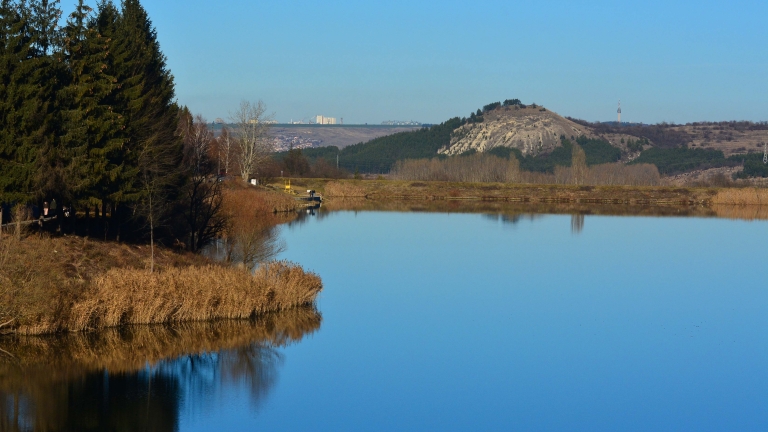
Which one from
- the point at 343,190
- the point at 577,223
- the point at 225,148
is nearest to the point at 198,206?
the point at 577,223

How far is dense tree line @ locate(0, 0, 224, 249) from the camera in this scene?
25.0 m

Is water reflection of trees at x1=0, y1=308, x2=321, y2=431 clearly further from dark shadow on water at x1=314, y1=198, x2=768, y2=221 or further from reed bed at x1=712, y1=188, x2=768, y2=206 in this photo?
reed bed at x1=712, y1=188, x2=768, y2=206

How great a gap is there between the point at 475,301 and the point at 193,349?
10.1 metres

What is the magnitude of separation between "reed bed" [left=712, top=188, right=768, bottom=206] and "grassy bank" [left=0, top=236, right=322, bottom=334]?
6492cm

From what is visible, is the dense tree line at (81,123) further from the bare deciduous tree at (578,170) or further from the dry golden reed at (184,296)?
the bare deciduous tree at (578,170)

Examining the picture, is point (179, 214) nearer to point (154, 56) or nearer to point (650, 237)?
point (154, 56)

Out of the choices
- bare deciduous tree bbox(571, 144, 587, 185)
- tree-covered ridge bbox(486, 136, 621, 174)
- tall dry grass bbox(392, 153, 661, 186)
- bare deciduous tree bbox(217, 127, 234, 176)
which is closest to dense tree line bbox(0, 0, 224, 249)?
bare deciduous tree bbox(217, 127, 234, 176)

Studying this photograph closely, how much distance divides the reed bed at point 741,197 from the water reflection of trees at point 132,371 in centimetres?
6685

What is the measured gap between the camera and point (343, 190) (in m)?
85.4

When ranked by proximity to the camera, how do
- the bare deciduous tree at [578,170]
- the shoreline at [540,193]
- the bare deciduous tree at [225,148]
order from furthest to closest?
the bare deciduous tree at [578,170] < the shoreline at [540,193] < the bare deciduous tree at [225,148]

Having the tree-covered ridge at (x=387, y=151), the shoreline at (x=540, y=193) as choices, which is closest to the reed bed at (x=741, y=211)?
the shoreline at (x=540, y=193)

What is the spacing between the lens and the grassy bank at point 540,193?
83.3 metres

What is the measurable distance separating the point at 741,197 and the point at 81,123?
6916cm

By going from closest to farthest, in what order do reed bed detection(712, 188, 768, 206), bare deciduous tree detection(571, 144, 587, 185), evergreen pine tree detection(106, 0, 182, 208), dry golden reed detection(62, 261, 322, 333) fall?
dry golden reed detection(62, 261, 322, 333), evergreen pine tree detection(106, 0, 182, 208), reed bed detection(712, 188, 768, 206), bare deciduous tree detection(571, 144, 587, 185)
